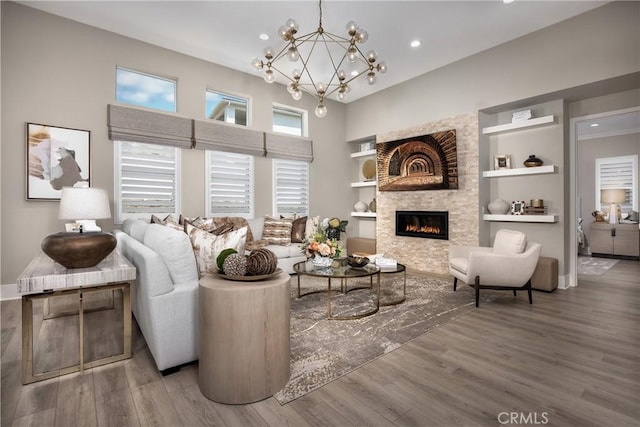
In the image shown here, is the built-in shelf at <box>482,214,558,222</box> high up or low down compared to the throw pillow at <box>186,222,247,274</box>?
up

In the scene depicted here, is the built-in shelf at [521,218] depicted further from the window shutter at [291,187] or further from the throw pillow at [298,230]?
the window shutter at [291,187]

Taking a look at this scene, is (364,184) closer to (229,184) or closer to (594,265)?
(229,184)

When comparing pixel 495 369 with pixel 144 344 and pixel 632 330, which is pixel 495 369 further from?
pixel 144 344

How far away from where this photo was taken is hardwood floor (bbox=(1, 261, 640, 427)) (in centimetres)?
166

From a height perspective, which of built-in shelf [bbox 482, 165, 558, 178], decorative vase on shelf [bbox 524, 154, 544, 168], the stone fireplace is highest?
decorative vase on shelf [bbox 524, 154, 544, 168]

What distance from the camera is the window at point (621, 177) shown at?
714 centimetres

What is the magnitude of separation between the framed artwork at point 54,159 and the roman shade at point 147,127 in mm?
372

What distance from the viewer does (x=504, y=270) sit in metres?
3.53

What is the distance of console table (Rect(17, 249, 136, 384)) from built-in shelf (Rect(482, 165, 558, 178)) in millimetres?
5048

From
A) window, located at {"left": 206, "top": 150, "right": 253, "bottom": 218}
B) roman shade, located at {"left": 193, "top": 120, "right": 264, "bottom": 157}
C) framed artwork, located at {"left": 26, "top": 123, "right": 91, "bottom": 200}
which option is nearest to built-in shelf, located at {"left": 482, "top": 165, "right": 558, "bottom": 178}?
roman shade, located at {"left": 193, "top": 120, "right": 264, "bottom": 157}

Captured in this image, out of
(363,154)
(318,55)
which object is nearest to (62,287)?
(318,55)

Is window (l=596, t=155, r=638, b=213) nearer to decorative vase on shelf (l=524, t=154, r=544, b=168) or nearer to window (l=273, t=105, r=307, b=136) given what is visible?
decorative vase on shelf (l=524, t=154, r=544, b=168)

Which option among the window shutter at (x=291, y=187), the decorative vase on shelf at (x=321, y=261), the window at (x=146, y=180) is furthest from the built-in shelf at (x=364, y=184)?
the window at (x=146, y=180)

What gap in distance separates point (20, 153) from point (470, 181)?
20.5ft
